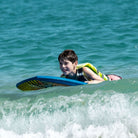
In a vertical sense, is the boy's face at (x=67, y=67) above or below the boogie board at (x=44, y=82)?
above

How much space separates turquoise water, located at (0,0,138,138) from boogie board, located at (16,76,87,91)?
0.15 meters

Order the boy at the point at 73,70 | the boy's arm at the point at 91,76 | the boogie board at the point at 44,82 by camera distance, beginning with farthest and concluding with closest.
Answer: the boy's arm at the point at 91,76 → the boy at the point at 73,70 → the boogie board at the point at 44,82

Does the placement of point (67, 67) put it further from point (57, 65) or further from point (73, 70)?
point (57, 65)

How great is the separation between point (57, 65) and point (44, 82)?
3552 millimetres

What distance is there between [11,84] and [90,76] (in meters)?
2.75

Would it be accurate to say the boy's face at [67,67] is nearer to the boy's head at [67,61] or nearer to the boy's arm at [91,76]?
the boy's head at [67,61]

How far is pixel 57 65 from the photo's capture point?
10430 mm

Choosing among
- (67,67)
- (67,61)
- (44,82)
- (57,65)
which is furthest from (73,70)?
(57,65)

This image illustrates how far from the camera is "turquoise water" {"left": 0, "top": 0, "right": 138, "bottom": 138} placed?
20.0 feet

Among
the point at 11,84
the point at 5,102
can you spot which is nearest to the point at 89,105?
the point at 5,102

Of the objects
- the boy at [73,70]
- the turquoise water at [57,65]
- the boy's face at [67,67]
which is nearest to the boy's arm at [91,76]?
the boy at [73,70]

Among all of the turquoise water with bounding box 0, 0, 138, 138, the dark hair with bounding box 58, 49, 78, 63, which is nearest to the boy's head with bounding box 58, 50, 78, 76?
the dark hair with bounding box 58, 49, 78, 63

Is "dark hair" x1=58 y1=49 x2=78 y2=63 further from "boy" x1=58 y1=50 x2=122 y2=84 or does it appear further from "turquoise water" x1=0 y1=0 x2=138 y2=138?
"turquoise water" x1=0 y1=0 x2=138 y2=138

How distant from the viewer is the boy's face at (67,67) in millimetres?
6805
